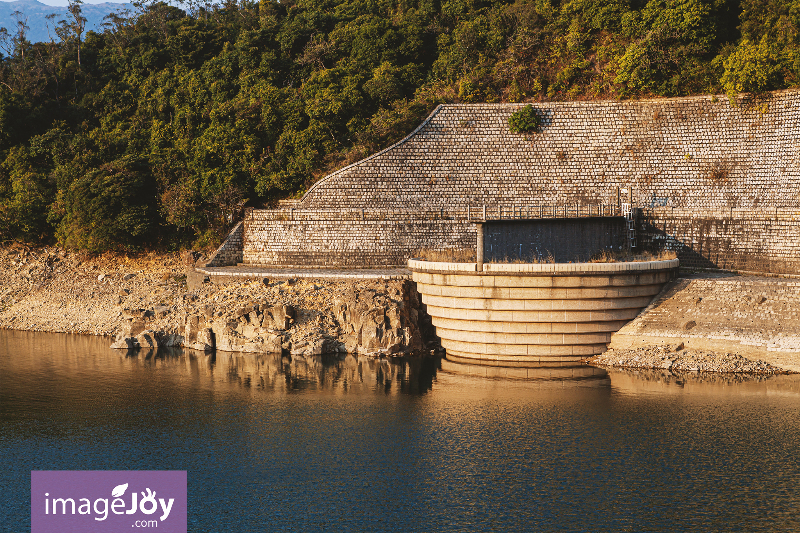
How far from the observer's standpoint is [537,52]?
162 ft

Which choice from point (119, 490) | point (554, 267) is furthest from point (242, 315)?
point (119, 490)

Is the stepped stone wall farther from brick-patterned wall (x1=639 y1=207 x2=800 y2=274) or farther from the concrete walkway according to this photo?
the concrete walkway

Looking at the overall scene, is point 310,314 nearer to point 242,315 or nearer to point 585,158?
point 242,315

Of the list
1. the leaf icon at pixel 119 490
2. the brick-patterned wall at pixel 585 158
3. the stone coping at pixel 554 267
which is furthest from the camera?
the brick-patterned wall at pixel 585 158

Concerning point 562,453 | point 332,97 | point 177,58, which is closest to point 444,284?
point 562,453

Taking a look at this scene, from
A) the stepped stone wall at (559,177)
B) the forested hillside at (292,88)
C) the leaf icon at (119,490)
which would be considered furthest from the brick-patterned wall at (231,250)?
the leaf icon at (119,490)

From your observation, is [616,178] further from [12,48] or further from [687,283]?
[12,48]

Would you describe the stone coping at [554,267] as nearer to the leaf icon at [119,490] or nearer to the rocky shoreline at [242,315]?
the rocky shoreline at [242,315]

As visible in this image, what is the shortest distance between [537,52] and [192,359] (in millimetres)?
28922

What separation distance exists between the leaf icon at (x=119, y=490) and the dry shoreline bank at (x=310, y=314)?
48.8ft

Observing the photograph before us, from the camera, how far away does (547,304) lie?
104ft

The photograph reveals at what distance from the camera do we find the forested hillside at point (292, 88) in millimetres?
44781

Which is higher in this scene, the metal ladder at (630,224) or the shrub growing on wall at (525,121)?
the shrub growing on wall at (525,121)

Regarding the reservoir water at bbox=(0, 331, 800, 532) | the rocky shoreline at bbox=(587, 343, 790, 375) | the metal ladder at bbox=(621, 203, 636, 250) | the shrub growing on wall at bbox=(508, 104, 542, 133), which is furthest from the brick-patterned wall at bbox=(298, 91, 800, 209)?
the reservoir water at bbox=(0, 331, 800, 532)
